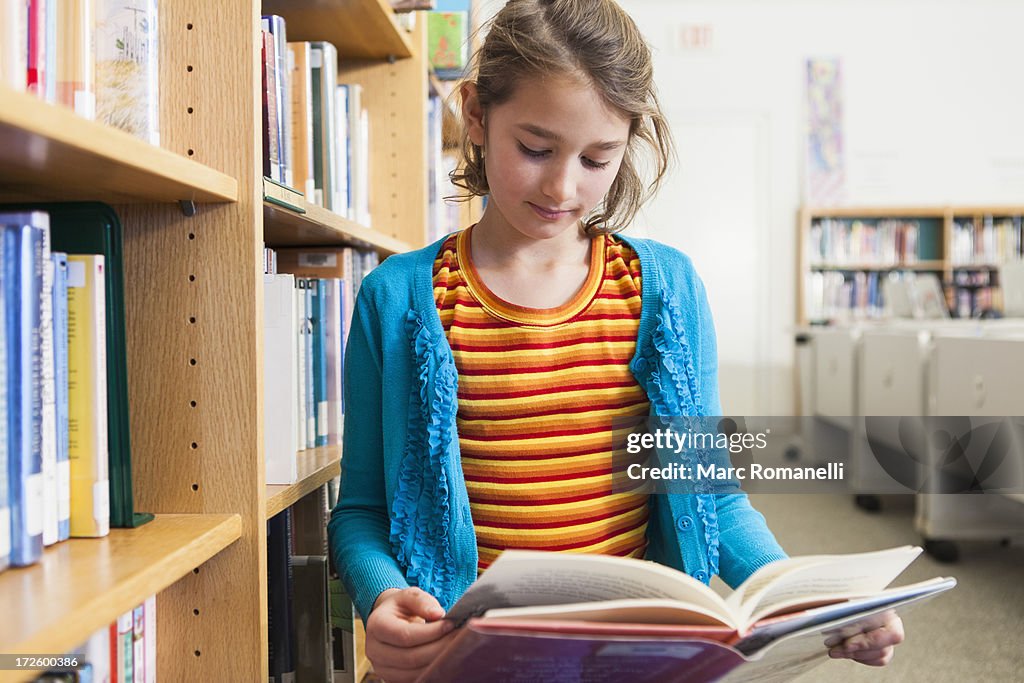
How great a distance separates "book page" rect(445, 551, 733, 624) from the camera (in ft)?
1.76

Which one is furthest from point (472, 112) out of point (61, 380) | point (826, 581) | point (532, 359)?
point (826, 581)

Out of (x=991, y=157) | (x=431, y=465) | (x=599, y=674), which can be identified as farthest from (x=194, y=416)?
(x=991, y=157)

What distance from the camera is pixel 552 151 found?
0.83 m

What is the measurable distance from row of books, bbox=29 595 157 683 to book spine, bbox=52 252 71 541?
0.13m

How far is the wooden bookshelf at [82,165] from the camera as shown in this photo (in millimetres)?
498

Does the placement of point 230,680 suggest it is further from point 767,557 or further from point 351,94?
point 351,94

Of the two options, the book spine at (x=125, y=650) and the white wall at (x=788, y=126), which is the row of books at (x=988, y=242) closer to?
the white wall at (x=788, y=126)

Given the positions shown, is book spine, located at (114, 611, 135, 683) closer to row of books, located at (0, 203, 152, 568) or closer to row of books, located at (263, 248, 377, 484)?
row of books, located at (0, 203, 152, 568)

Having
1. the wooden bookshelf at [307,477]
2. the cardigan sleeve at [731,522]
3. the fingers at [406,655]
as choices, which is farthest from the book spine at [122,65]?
the cardigan sleeve at [731,522]

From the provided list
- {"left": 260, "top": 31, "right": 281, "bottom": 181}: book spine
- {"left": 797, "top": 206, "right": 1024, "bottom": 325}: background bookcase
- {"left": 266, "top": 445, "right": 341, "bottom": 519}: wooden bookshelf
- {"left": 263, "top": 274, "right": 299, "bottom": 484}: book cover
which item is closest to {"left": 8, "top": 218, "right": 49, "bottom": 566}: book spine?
{"left": 266, "top": 445, "right": 341, "bottom": 519}: wooden bookshelf

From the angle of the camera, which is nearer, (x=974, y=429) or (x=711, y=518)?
(x=711, y=518)

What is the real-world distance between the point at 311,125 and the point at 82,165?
710 mm

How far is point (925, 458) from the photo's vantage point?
284cm

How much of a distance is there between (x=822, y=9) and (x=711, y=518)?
5.22 meters
